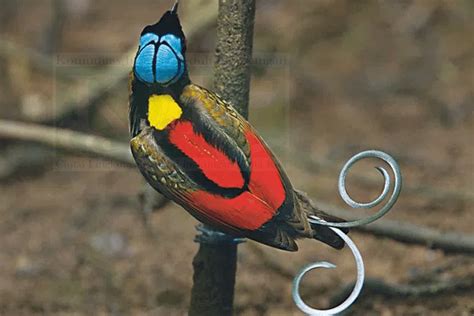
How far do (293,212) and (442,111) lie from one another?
2.66m

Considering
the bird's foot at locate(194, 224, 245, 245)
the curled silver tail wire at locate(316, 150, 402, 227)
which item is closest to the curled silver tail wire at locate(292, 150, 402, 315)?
the curled silver tail wire at locate(316, 150, 402, 227)

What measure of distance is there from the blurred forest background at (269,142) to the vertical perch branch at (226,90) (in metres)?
0.65

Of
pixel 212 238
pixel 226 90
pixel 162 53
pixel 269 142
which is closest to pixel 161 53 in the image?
pixel 162 53

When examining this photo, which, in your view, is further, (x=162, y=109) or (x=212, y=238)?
(x=212, y=238)

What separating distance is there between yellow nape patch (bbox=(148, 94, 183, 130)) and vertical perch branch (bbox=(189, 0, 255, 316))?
0.68ft

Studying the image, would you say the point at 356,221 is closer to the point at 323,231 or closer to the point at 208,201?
the point at 323,231

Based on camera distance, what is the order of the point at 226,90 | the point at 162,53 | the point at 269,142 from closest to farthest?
the point at 162,53, the point at 226,90, the point at 269,142

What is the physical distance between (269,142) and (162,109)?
230 centimetres

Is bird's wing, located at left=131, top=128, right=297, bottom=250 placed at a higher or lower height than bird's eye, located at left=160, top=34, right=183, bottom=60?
lower

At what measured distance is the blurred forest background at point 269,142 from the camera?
8.87ft

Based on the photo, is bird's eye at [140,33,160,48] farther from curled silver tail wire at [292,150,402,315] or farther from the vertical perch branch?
curled silver tail wire at [292,150,402,315]

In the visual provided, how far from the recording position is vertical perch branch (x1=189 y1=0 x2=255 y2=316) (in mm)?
1759

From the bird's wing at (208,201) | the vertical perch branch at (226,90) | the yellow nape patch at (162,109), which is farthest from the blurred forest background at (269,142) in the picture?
the yellow nape patch at (162,109)

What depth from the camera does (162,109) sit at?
1.60 m
